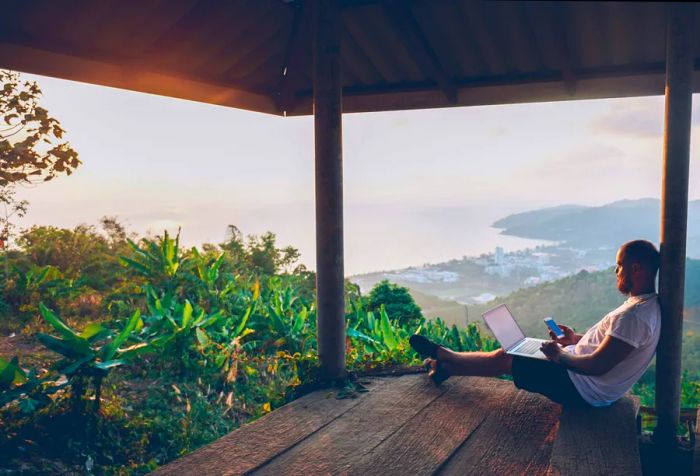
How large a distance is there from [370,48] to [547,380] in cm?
310

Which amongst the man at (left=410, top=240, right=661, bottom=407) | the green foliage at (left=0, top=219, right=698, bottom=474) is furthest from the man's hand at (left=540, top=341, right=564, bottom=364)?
the green foliage at (left=0, top=219, right=698, bottom=474)

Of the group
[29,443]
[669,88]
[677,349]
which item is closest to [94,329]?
[29,443]

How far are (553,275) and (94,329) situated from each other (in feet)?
55.6

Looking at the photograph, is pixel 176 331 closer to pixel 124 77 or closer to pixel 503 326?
pixel 124 77

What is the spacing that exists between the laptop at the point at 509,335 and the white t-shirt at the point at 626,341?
0.91 ft

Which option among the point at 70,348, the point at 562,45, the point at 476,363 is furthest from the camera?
the point at 562,45

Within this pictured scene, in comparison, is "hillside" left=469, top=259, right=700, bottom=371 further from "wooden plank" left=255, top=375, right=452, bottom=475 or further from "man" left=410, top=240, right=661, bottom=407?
"man" left=410, top=240, right=661, bottom=407

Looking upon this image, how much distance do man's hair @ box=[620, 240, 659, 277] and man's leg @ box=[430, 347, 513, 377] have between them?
1.01 metres

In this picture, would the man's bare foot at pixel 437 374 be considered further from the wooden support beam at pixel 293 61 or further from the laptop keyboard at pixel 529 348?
the wooden support beam at pixel 293 61

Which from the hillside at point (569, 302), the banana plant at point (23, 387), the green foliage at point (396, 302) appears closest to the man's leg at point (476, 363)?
the banana plant at point (23, 387)

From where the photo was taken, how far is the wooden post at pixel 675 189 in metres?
3.21

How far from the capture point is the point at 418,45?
4.41 m

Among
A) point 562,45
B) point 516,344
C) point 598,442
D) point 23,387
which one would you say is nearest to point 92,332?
point 23,387

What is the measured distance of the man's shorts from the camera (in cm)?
330
